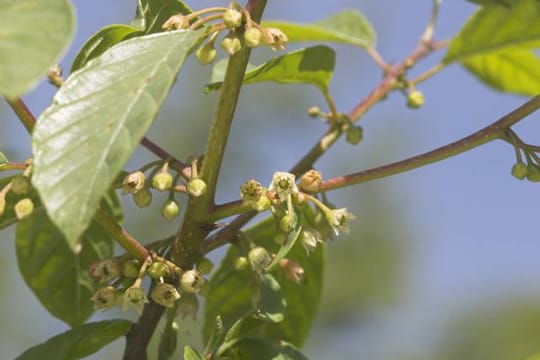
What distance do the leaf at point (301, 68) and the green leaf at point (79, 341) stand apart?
0.40 metres

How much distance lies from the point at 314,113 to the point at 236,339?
2.26 feet

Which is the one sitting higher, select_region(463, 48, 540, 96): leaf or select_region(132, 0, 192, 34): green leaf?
select_region(132, 0, 192, 34): green leaf

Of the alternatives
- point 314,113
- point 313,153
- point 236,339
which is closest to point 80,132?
point 236,339

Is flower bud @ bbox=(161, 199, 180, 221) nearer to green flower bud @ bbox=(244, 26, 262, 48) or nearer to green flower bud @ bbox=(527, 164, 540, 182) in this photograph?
green flower bud @ bbox=(244, 26, 262, 48)

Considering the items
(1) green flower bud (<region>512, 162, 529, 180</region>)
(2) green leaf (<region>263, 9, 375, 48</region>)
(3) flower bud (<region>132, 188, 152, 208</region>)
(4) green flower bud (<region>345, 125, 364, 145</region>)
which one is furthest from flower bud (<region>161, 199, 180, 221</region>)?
(2) green leaf (<region>263, 9, 375, 48</region>)

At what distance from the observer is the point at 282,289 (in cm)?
193

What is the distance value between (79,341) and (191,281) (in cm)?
20

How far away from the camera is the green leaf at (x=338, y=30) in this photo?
2182 mm

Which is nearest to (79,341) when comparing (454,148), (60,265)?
(60,265)

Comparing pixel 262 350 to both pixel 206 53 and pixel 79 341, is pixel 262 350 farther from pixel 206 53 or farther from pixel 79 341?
pixel 206 53

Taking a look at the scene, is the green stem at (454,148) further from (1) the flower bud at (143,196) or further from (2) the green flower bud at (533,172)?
(1) the flower bud at (143,196)

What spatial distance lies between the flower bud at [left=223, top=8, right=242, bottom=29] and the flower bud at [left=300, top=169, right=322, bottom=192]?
0.99 ft

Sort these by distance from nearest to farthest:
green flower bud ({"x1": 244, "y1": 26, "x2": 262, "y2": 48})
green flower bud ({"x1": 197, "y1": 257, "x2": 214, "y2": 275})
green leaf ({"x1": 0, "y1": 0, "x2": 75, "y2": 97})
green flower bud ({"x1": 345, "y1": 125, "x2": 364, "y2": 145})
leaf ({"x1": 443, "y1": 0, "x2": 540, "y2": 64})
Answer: green leaf ({"x1": 0, "y1": 0, "x2": 75, "y2": 97})
green flower bud ({"x1": 244, "y1": 26, "x2": 262, "y2": 48})
green flower bud ({"x1": 197, "y1": 257, "x2": 214, "y2": 275})
green flower bud ({"x1": 345, "y1": 125, "x2": 364, "y2": 145})
leaf ({"x1": 443, "y1": 0, "x2": 540, "y2": 64})

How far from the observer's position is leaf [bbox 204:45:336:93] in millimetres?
1638
